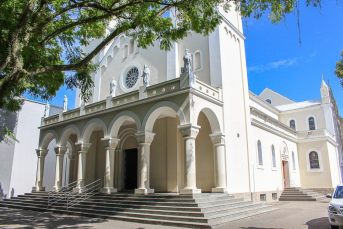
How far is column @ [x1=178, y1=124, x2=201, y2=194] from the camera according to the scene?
11797 millimetres

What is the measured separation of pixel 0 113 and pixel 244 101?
18.1 m

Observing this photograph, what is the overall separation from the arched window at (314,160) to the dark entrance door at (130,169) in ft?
52.0

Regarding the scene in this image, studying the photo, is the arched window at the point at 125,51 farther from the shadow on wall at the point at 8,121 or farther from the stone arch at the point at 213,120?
the shadow on wall at the point at 8,121

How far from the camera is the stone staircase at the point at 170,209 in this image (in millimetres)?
9977

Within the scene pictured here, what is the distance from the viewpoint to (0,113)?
21562mm

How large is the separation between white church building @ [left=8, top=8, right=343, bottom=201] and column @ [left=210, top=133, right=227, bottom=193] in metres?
0.05

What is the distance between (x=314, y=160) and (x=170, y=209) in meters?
18.4

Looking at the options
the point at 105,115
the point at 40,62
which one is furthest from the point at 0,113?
the point at 40,62

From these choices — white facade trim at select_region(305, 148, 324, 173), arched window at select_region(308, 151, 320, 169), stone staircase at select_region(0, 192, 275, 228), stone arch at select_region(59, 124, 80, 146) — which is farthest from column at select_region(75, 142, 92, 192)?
arched window at select_region(308, 151, 320, 169)

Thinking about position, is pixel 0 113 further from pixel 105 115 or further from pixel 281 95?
pixel 281 95

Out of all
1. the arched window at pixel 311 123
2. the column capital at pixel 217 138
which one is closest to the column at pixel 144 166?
the column capital at pixel 217 138

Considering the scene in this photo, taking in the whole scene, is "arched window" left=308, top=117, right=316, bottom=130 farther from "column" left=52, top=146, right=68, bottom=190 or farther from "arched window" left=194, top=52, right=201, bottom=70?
"column" left=52, top=146, right=68, bottom=190

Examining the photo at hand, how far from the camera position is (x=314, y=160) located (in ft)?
80.3

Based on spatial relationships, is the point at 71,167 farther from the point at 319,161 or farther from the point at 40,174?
the point at 319,161
